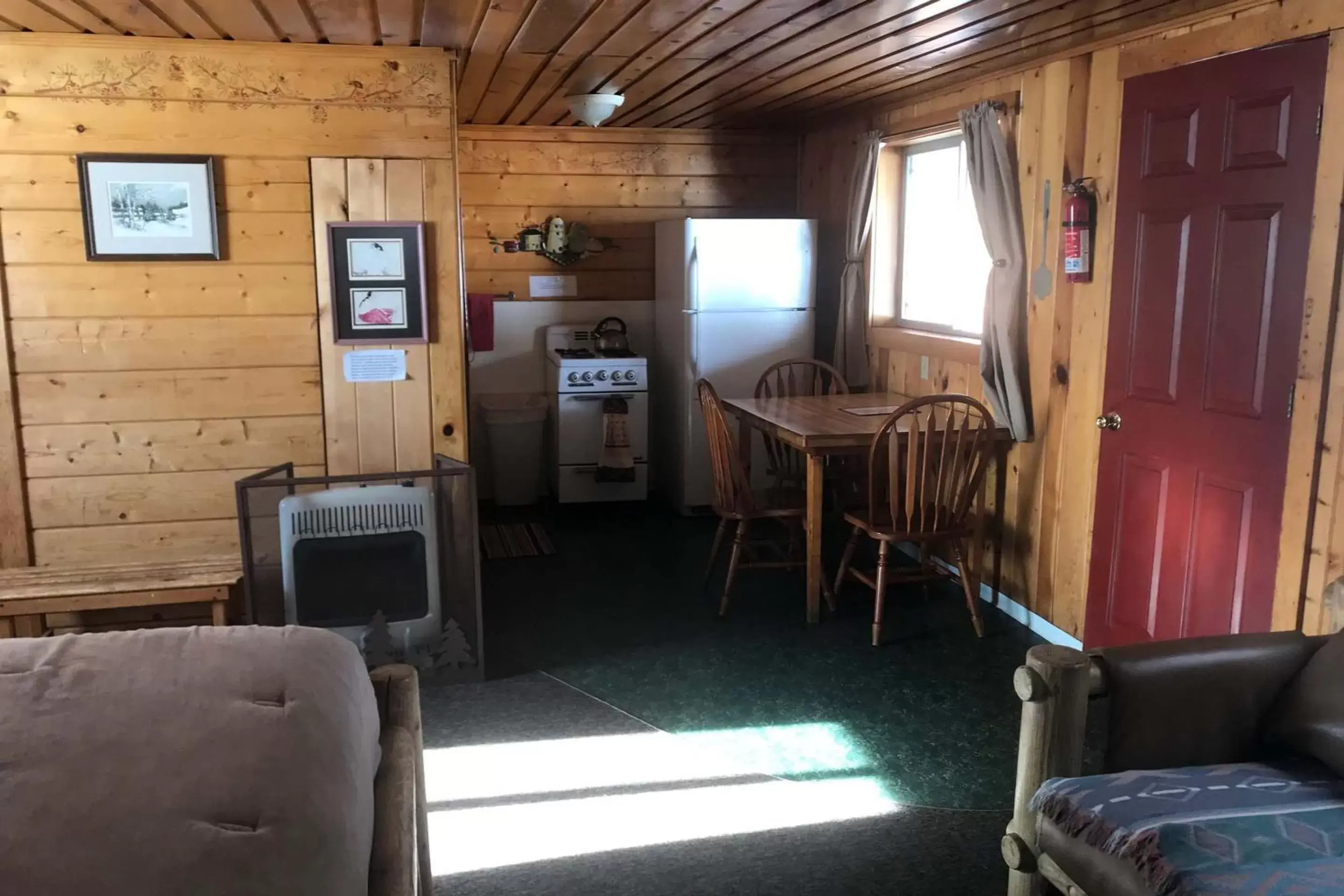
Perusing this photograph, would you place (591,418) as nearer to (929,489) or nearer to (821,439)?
(821,439)

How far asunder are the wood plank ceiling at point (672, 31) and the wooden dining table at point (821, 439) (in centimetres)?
137

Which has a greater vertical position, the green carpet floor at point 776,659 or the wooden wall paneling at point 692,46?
the wooden wall paneling at point 692,46

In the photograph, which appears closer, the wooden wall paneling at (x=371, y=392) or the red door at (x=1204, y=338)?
the red door at (x=1204, y=338)

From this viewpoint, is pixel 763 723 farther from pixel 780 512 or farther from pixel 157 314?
pixel 157 314

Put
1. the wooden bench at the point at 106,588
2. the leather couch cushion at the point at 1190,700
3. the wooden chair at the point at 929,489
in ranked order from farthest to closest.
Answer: the wooden chair at the point at 929,489
the wooden bench at the point at 106,588
the leather couch cushion at the point at 1190,700

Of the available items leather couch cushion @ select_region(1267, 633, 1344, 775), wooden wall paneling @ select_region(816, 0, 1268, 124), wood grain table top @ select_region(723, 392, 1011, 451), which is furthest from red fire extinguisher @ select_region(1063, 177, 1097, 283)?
leather couch cushion @ select_region(1267, 633, 1344, 775)

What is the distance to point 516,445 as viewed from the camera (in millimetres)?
5754

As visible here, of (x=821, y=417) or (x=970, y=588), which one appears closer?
(x=970, y=588)

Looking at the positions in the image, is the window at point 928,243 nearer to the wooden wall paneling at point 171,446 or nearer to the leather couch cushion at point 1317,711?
the leather couch cushion at point 1317,711

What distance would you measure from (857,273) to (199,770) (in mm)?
4424

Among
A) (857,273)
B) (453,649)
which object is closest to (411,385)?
(453,649)

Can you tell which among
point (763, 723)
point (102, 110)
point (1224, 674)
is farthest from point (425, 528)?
point (1224, 674)

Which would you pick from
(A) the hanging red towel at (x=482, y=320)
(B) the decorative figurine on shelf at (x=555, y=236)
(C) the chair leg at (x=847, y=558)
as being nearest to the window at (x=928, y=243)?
(C) the chair leg at (x=847, y=558)

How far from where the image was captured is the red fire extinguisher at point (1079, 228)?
3.51 metres
